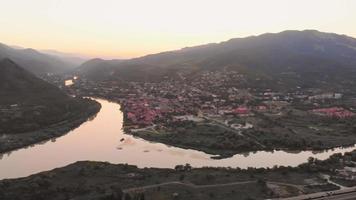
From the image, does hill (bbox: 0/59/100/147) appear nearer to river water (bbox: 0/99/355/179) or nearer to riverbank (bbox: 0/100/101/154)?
riverbank (bbox: 0/100/101/154)

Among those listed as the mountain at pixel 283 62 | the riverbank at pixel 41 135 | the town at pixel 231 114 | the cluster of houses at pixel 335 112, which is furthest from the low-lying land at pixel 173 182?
the mountain at pixel 283 62

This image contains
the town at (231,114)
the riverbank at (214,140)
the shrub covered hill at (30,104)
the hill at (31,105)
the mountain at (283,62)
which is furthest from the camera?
the mountain at (283,62)

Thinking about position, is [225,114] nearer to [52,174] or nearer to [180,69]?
[52,174]

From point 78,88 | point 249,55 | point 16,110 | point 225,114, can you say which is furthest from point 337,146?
point 249,55

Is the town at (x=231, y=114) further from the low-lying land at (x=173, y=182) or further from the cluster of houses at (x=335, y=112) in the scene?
the low-lying land at (x=173, y=182)

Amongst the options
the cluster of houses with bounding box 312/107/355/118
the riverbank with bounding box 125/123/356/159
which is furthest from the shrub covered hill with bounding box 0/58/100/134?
the cluster of houses with bounding box 312/107/355/118
